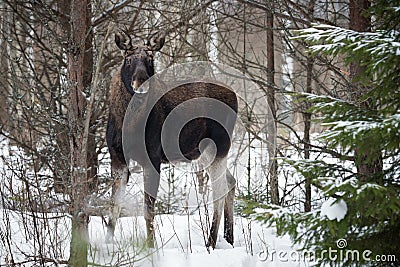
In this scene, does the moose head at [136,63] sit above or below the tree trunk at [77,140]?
above

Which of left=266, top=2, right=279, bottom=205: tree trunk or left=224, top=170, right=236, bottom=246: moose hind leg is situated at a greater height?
left=266, top=2, right=279, bottom=205: tree trunk

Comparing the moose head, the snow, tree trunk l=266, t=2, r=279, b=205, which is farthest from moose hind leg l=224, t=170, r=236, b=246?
the snow

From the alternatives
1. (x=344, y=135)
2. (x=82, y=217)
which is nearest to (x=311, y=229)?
(x=344, y=135)

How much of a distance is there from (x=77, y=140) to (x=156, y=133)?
2150 mm

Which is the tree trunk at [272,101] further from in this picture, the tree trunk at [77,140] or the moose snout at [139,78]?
the tree trunk at [77,140]

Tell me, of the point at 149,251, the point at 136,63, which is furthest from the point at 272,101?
the point at 149,251

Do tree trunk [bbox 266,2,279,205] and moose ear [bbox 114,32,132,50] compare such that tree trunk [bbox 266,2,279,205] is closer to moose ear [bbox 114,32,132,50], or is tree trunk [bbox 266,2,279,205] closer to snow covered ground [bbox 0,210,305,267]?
snow covered ground [bbox 0,210,305,267]

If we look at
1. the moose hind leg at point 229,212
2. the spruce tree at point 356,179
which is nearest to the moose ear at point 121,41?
the moose hind leg at point 229,212

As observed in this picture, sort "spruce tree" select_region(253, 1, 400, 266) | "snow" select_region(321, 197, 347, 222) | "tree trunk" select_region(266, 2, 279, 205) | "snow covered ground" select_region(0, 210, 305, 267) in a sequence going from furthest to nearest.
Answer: "tree trunk" select_region(266, 2, 279, 205) → "snow covered ground" select_region(0, 210, 305, 267) → "snow" select_region(321, 197, 347, 222) → "spruce tree" select_region(253, 1, 400, 266)

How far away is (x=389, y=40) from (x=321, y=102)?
575mm

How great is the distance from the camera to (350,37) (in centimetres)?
275

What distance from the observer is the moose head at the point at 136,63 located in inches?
219

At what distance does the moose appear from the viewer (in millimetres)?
5734

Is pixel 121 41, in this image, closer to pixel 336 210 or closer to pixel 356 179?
pixel 356 179
